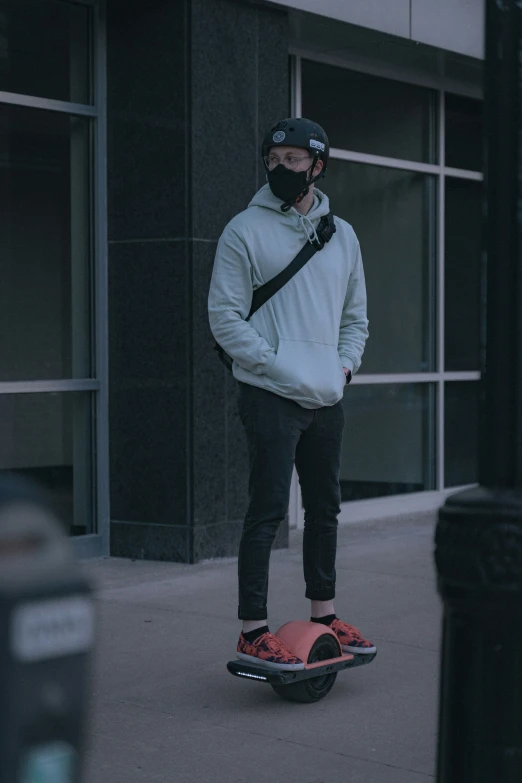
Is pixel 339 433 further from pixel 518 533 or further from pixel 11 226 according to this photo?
pixel 11 226

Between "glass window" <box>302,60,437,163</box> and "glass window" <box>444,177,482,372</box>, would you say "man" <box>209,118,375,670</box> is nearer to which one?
"glass window" <box>302,60,437,163</box>

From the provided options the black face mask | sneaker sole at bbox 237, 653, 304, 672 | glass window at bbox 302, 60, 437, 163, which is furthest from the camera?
glass window at bbox 302, 60, 437, 163

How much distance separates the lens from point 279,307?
4.78 metres

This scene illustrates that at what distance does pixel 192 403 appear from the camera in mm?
7484

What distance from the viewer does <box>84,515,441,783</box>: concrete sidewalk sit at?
13.7ft

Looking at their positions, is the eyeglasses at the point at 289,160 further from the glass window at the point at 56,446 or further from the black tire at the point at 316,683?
the glass window at the point at 56,446

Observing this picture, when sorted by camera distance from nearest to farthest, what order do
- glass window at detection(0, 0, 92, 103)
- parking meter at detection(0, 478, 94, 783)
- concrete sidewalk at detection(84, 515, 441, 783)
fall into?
parking meter at detection(0, 478, 94, 783), concrete sidewalk at detection(84, 515, 441, 783), glass window at detection(0, 0, 92, 103)

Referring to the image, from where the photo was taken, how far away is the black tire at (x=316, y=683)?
4.77m

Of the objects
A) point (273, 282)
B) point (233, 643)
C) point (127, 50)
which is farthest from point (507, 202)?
point (127, 50)

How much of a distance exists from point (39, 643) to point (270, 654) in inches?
125

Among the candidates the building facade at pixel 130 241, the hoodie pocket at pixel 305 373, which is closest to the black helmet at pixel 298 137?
the hoodie pocket at pixel 305 373

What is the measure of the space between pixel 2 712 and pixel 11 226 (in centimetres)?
627

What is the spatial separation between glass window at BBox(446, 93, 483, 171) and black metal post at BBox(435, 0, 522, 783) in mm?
7473

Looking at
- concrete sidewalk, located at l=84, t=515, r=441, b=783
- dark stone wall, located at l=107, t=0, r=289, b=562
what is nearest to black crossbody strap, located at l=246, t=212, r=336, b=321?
concrete sidewalk, located at l=84, t=515, r=441, b=783
